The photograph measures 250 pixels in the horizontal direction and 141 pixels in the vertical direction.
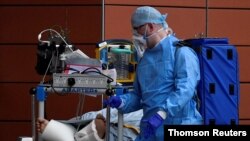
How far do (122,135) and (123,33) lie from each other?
2.09 meters

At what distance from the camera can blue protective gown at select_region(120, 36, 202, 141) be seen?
3.58 m

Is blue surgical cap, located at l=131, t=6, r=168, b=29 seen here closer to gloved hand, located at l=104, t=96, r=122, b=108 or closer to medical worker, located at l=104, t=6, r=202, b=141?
medical worker, located at l=104, t=6, r=202, b=141

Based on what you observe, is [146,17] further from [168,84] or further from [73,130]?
[73,130]

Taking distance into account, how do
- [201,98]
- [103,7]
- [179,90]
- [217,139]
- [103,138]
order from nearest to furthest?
1. [217,139]
2. [179,90]
3. [201,98]
4. [103,138]
5. [103,7]

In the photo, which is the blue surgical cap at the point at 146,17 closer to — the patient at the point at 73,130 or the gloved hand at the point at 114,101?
the gloved hand at the point at 114,101

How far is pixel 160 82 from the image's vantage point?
12.4ft

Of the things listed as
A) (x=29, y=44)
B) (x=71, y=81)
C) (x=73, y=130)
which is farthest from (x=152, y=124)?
(x=29, y=44)

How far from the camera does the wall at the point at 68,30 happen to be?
6055 millimetres

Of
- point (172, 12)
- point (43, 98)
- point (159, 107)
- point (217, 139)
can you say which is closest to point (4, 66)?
point (172, 12)

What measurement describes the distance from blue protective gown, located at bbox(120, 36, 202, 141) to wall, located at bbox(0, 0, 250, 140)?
2.13 meters

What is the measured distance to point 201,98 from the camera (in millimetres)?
3834

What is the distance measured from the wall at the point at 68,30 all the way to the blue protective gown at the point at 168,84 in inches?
83.8

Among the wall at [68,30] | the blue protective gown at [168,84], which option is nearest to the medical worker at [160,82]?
the blue protective gown at [168,84]

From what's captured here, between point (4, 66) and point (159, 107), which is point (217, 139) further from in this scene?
point (4, 66)
